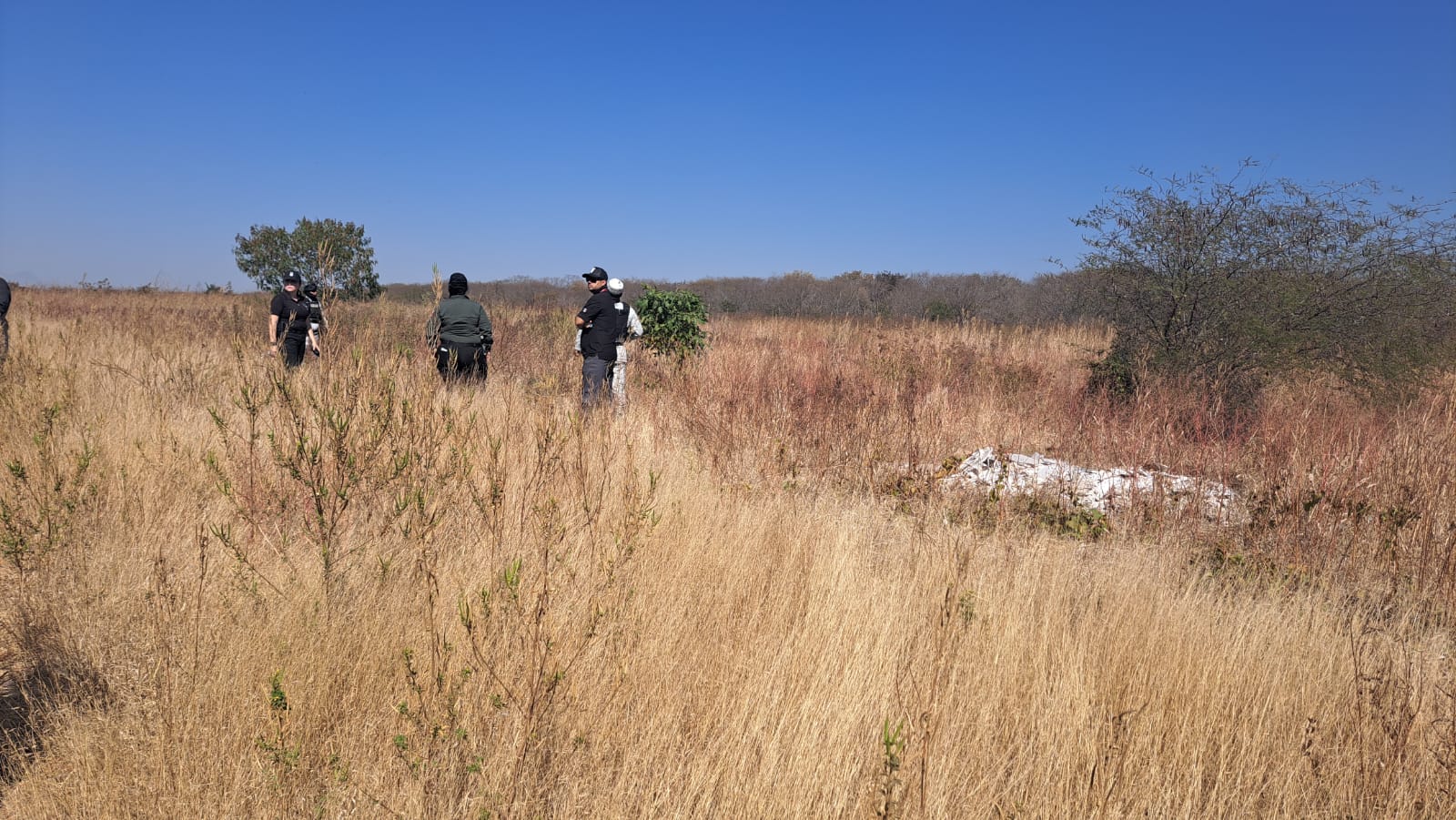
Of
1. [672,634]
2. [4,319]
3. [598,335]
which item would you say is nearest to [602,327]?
[598,335]

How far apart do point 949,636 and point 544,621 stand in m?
1.45

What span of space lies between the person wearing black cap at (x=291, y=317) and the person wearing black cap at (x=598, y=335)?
2.76 meters

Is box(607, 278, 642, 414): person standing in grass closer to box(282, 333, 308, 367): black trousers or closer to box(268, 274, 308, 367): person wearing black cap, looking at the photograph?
box(268, 274, 308, 367): person wearing black cap

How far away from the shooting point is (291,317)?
23.8ft

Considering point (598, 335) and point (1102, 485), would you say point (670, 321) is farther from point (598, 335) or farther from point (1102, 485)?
point (1102, 485)

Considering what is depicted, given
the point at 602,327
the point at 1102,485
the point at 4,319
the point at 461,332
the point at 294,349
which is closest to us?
the point at 1102,485

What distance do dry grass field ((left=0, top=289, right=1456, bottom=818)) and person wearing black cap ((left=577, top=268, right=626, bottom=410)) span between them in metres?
1.92

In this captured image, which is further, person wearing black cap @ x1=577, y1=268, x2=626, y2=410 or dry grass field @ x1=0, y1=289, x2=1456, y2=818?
person wearing black cap @ x1=577, y1=268, x2=626, y2=410

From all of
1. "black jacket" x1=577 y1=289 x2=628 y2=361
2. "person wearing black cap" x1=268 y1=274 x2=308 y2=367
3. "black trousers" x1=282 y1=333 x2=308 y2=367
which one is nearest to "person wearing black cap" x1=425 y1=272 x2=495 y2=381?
"black jacket" x1=577 y1=289 x2=628 y2=361

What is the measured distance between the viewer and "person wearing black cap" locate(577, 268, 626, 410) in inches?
279

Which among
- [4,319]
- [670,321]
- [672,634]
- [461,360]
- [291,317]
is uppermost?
[670,321]

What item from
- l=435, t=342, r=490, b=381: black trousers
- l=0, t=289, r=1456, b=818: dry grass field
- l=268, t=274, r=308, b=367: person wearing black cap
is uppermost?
l=268, t=274, r=308, b=367: person wearing black cap

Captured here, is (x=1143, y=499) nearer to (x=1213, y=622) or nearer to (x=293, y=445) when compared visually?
(x=1213, y=622)

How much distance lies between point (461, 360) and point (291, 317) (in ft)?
5.43
